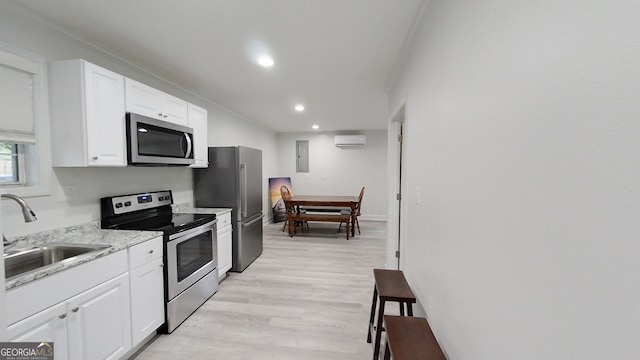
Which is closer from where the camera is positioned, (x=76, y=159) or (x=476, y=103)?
(x=476, y=103)

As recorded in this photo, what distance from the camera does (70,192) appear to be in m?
1.93

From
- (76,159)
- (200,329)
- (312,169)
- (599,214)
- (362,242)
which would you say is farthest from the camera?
(312,169)

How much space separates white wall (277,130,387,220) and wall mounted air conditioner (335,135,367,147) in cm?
36

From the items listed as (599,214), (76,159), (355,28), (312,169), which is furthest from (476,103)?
(312,169)

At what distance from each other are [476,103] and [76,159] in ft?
8.53

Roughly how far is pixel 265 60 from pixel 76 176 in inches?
75.6

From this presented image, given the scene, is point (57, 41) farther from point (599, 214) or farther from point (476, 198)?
point (599, 214)

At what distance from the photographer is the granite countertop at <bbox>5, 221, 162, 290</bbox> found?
4.28 feet

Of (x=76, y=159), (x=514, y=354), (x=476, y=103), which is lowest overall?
(x=514, y=354)

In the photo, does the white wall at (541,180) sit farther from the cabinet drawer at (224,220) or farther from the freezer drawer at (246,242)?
the freezer drawer at (246,242)

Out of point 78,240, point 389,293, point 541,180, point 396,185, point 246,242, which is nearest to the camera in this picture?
point 541,180

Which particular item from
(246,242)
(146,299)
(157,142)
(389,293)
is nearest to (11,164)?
(157,142)

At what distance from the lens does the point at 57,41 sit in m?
1.85

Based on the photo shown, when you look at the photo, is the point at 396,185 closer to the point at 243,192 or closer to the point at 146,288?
the point at 243,192
